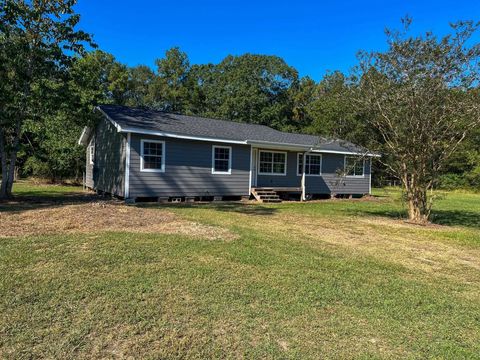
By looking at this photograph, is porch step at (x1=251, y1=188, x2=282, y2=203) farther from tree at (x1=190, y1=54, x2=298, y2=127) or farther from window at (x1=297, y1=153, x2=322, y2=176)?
tree at (x1=190, y1=54, x2=298, y2=127)

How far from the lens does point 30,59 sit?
→ 12.8 meters

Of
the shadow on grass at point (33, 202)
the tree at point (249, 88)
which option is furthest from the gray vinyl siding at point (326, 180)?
the tree at point (249, 88)

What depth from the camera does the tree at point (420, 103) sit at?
9648 mm

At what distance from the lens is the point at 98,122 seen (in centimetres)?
1645

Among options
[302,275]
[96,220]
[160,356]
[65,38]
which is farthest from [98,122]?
[160,356]

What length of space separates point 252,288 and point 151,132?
381 inches

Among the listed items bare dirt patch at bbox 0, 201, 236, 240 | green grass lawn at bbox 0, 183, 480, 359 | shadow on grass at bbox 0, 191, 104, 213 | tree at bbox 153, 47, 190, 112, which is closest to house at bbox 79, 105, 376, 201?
shadow on grass at bbox 0, 191, 104, 213

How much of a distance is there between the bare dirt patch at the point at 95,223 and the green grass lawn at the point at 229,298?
20cm

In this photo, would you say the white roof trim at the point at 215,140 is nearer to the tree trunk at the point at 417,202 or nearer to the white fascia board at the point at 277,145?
the white fascia board at the point at 277,145

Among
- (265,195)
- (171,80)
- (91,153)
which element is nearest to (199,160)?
(265,195)

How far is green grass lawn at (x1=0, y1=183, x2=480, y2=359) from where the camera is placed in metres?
3.11

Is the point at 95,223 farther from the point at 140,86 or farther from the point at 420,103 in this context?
the point at 140,86

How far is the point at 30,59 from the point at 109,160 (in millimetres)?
4442

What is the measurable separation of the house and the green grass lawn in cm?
631
